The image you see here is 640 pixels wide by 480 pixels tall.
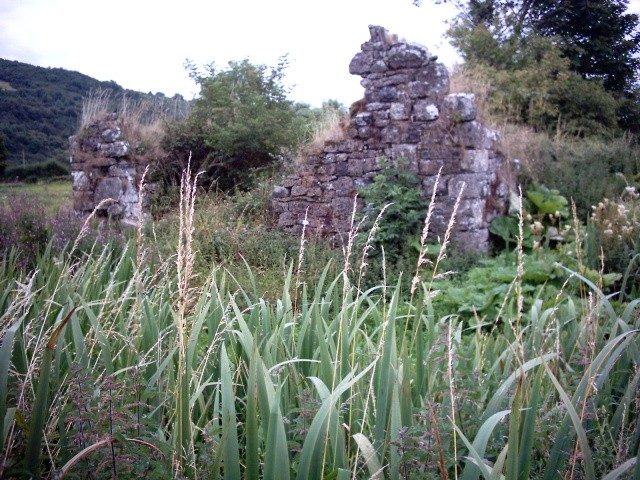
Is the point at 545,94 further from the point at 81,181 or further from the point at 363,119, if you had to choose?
the point at 81,181

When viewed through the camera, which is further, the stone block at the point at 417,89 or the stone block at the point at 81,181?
the stone block at the point at 81,181

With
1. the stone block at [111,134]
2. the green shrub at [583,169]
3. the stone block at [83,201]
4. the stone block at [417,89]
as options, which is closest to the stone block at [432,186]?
the stone block at [417,89]

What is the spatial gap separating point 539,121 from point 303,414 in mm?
16697

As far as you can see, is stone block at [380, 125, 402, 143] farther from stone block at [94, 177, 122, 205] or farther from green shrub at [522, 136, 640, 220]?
stone block at [94, 177, 122, 205]

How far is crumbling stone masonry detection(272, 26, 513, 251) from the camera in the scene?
770 centimetres

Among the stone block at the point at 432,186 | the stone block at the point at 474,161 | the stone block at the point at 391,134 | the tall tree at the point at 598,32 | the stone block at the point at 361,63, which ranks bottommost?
the stone block at the point at 432,186

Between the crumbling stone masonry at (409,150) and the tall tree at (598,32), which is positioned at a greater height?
the tall tree at (598,32)

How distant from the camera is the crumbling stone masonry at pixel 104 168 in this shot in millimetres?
9656

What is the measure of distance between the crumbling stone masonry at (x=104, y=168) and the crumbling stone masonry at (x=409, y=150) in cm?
289

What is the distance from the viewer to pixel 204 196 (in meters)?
10.7

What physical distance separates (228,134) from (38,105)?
813 centimetres

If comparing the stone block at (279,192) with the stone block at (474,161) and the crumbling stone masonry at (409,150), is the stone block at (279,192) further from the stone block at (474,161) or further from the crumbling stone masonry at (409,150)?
the stone block at (474,161)

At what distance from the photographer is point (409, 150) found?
8.05 m

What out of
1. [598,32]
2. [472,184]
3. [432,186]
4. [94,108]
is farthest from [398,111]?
[598,32]
